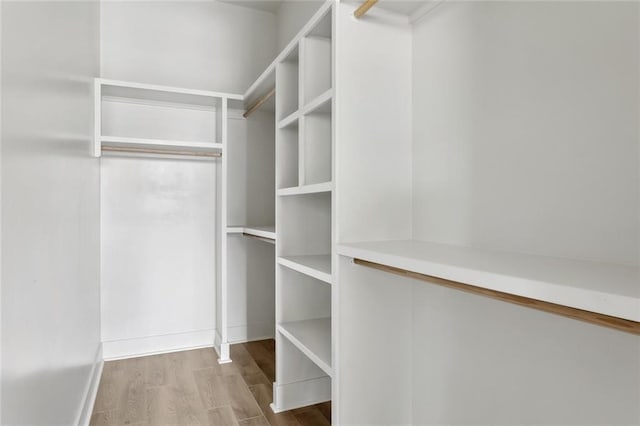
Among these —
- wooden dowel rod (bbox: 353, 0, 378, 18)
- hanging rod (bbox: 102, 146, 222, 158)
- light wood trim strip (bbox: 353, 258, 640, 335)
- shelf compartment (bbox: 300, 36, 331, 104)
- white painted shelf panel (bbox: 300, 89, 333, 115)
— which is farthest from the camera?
hanging rod (bbox: 102, 146, 222, 158)

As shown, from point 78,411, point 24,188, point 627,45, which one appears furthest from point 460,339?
point 78,411

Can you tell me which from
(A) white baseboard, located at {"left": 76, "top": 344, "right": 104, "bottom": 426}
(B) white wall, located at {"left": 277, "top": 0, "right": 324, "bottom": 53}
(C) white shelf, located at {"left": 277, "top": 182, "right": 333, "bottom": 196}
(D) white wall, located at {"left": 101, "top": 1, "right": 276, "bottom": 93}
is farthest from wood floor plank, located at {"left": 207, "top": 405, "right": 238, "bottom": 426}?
(B) white wall, located at {"left": 277, "top": 0, "right": 324, "bottom": 53}

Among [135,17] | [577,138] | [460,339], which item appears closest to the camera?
[577,138]

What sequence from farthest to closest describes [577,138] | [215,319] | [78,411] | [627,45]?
[215,319], [78,411], [577,138], [627,45]

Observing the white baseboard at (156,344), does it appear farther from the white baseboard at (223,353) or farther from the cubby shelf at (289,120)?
the cubby shelf at (289,120)

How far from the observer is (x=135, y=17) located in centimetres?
281

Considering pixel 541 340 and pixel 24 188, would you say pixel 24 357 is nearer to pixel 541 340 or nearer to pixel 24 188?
pixel 24 188

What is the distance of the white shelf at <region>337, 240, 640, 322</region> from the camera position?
0.64 metres

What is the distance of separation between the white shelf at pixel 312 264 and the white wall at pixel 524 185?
366 millimetres

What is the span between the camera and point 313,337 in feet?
6.01

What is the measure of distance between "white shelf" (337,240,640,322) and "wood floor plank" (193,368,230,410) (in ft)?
4.59

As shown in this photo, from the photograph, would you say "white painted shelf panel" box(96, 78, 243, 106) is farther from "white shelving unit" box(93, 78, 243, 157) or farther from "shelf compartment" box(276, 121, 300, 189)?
"shelf compartment" box(276, 121, 300, 189)

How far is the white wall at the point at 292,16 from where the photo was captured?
263 cm

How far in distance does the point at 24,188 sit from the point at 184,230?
6.45 feet
